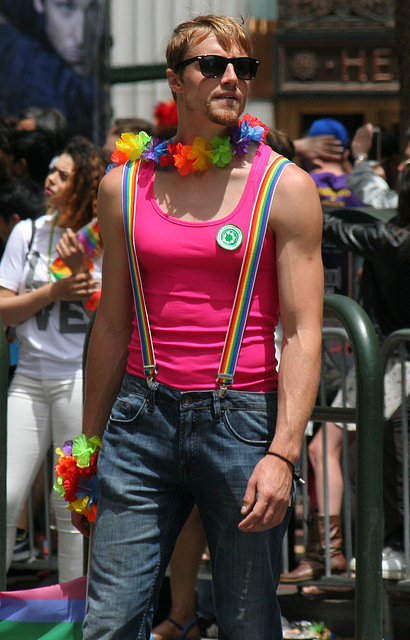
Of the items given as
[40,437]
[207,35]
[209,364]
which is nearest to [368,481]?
[209,364]

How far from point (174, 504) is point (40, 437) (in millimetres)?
1531

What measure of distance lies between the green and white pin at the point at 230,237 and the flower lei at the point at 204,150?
197mm

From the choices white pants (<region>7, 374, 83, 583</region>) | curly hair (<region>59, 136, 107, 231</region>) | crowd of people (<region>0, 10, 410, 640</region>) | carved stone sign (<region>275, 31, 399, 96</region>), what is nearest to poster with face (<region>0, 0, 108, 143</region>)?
carved stone sign (<region>275, 31, 399, 96</region>)

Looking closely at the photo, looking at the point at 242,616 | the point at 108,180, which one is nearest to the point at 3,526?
the point at 242,616

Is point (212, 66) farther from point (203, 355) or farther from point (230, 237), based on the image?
point (203, 355)

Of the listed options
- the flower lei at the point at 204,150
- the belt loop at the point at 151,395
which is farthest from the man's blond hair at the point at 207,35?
the belt loop at the point at 151,395

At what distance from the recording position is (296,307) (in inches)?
88.1

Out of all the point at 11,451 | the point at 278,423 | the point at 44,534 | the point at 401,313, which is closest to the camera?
the point at 278,423

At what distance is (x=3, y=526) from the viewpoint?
2963 millimetres

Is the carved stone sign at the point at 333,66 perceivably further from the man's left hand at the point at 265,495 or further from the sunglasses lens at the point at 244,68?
the man's left hand at the point at 265,495

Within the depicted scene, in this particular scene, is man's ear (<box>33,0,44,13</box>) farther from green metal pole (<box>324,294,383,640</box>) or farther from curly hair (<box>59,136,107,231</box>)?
green metal pole (<box>324,294,383,640</box>)

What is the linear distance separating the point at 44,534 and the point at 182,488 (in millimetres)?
2171

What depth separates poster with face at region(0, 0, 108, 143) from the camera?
321 inches

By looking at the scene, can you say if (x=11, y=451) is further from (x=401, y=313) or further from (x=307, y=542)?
(x=401, y=313)
